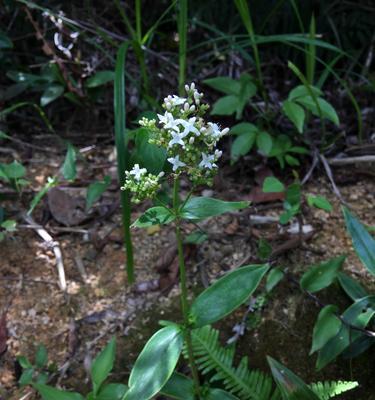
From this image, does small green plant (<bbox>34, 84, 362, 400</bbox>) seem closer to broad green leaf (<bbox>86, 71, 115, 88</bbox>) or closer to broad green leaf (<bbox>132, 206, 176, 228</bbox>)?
broad green leaf (<bbox>132, 206, 176, 228</bbox>)

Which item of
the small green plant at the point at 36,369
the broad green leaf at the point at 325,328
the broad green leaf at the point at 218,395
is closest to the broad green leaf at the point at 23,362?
the small green plant at the point at 36,369

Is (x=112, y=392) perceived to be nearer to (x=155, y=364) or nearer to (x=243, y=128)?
(x=155, y=364)

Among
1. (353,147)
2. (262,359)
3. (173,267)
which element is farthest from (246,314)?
(353,147)

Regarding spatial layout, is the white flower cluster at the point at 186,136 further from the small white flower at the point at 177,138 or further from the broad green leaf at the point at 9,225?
the broad green leaf at the point at 9,225

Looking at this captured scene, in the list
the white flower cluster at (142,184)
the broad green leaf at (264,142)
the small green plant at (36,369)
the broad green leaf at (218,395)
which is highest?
the white flower cluster at (142,184)

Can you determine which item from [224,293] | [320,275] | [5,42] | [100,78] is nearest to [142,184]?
[224,293]

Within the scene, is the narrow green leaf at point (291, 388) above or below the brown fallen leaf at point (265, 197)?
below
